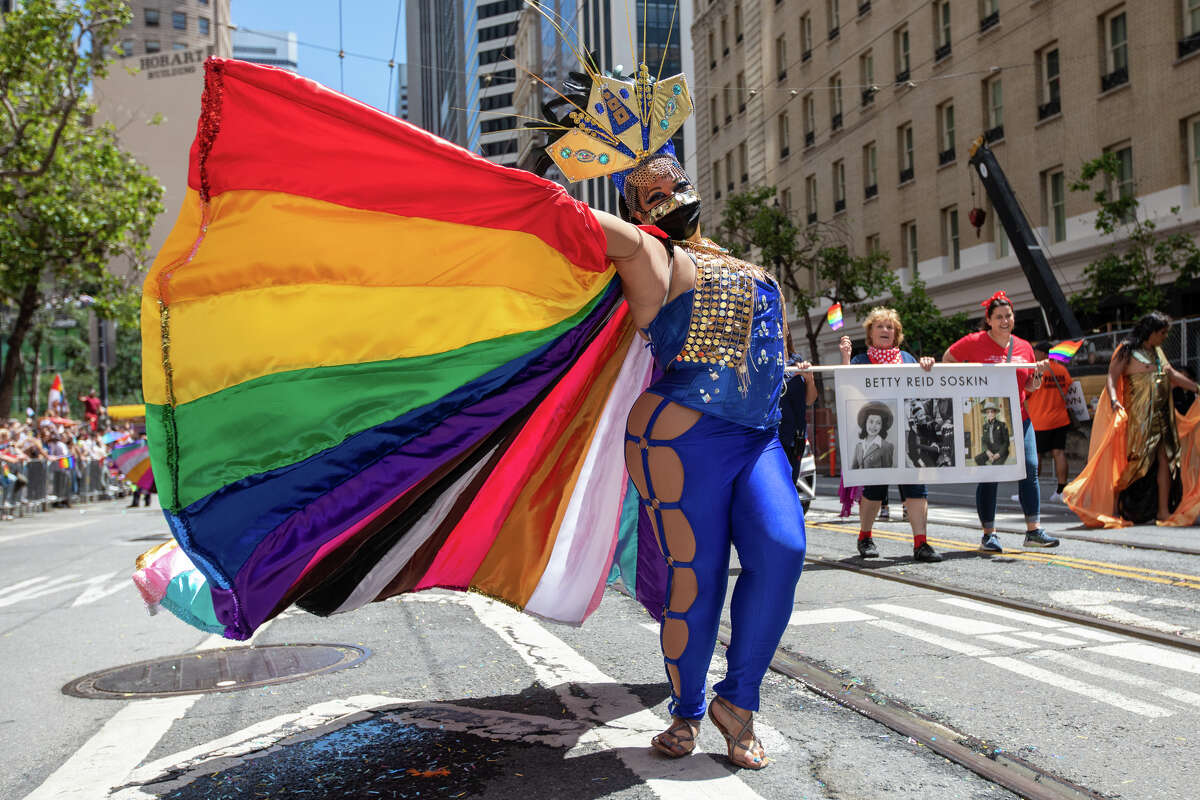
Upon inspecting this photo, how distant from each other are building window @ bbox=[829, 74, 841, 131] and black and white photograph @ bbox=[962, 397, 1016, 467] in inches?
1173

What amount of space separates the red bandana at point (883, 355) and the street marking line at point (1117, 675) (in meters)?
3.71

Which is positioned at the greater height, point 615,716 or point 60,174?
point 60,174

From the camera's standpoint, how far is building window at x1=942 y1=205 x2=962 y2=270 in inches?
1210

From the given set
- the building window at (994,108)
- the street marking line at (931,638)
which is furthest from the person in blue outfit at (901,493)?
the building window at (994,108)

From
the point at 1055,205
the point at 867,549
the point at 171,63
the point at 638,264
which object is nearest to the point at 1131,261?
the point at 1055,205

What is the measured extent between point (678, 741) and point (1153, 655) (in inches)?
100

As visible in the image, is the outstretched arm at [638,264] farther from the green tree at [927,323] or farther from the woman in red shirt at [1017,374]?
the green tree at [927,323]

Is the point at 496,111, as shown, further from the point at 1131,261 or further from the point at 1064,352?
the point at 1131,261

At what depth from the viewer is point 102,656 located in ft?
19.4

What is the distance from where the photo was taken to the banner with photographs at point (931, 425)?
328 inches

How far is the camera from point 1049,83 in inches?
1021

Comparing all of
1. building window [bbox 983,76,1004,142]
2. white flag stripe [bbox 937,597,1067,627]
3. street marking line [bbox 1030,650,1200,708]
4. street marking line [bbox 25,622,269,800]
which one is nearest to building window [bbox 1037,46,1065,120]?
building window [bbox 983,76,1004,142]

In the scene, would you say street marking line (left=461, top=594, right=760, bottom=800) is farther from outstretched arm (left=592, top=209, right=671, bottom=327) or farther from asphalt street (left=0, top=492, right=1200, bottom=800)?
outstretched arm (left=592, top=209, right=671, bottom=327)

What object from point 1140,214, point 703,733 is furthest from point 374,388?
point 1140,214
